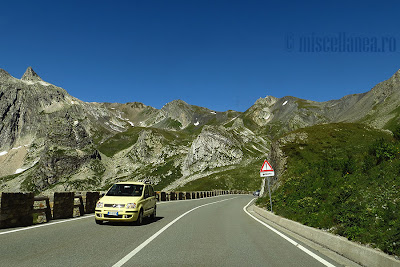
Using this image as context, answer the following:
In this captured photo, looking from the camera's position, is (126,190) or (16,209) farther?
(126,190)

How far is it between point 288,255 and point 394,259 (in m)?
2.74

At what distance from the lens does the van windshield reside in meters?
14.6

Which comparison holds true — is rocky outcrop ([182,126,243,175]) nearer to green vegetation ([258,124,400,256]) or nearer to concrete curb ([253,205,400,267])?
green vegetation ([258,124,400,256])

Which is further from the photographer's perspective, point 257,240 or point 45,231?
point 45,231

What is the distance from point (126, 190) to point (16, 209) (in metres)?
4.56

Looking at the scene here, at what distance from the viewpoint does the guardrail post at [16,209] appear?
36.8 ft

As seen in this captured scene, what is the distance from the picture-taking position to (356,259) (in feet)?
21.8

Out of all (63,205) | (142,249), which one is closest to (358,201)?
(142,249)

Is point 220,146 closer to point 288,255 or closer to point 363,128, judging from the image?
point 363,128

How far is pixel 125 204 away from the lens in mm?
13250

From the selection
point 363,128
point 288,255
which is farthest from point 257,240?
point 363,128

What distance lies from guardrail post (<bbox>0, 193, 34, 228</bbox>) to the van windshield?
10.8 feet

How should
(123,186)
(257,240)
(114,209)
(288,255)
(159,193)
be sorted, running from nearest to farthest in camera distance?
(288,255)
(257,240)
(114,209)
(123,186)
(159,193)

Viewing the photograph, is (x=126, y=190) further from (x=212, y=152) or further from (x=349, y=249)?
(x=212, y=152)
